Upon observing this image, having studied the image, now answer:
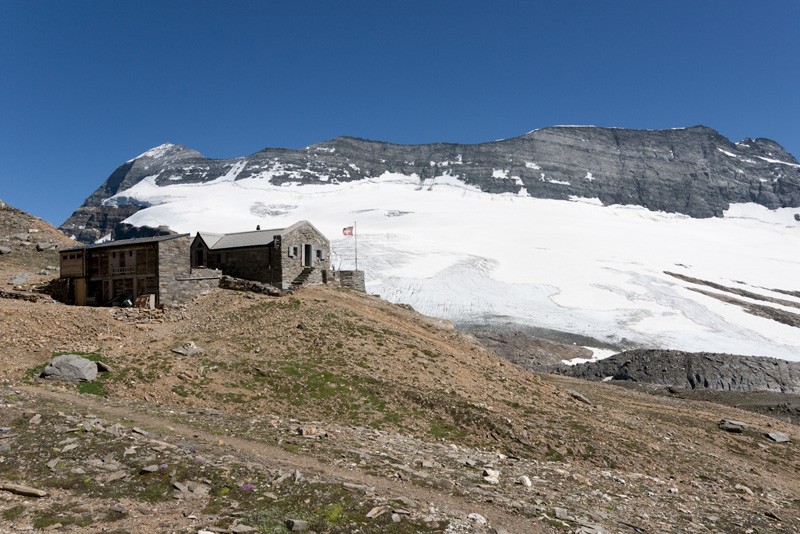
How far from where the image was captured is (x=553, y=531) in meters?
13.2

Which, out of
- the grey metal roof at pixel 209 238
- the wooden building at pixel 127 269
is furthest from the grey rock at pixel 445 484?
the grey metal roof at pixel 209 238

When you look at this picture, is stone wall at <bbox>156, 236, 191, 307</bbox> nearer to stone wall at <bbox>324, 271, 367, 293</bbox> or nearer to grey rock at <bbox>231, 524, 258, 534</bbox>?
stone wall at <bbox>324, 271, 367, 293</bbox>

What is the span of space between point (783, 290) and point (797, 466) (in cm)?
13437

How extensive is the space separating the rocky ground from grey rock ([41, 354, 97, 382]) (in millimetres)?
465

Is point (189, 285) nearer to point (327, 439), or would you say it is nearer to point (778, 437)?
point (327, 439)

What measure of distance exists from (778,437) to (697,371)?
33851mm

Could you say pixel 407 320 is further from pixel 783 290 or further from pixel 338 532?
pixel 783 290

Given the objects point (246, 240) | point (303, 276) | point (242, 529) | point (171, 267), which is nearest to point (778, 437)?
point (303, 276)

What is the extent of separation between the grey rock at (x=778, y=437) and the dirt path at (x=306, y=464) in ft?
88.0

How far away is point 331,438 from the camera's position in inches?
725

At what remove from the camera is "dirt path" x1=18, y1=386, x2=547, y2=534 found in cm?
1353

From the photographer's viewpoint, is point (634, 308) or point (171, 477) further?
point (634, 308)

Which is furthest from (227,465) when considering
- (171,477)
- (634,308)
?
(634,308)

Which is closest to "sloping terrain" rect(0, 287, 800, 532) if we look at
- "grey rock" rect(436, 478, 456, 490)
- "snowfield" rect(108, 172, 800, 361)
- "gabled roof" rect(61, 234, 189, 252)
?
"grey rock" rect(436, 478, 456, 490)
